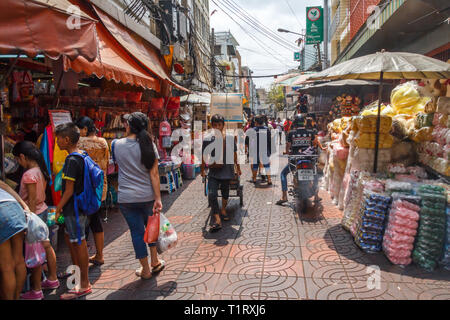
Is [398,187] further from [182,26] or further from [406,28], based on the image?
[182,26]

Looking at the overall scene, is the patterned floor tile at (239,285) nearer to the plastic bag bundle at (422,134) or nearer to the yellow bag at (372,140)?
the yellow bag at (372,140)

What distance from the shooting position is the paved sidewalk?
3.35m

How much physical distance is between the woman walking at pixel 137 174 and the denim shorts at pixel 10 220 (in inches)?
39.6

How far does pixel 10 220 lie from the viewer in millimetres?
2691

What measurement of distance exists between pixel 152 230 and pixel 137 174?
25.6 inches

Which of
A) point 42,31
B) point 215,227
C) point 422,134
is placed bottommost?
point 215,227

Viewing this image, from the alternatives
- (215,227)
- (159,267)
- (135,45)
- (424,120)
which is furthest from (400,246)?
(135,45)

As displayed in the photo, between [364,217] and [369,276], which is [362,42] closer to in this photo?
[364,217]

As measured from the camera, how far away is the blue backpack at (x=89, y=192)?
11.1 feet

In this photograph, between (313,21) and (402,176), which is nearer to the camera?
(402,176)

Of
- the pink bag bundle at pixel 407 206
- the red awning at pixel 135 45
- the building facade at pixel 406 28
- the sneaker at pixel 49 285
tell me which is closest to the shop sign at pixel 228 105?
the red awning at pixel 135 45

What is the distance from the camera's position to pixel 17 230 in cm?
273

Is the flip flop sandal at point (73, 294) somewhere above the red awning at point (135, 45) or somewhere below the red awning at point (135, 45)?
below
